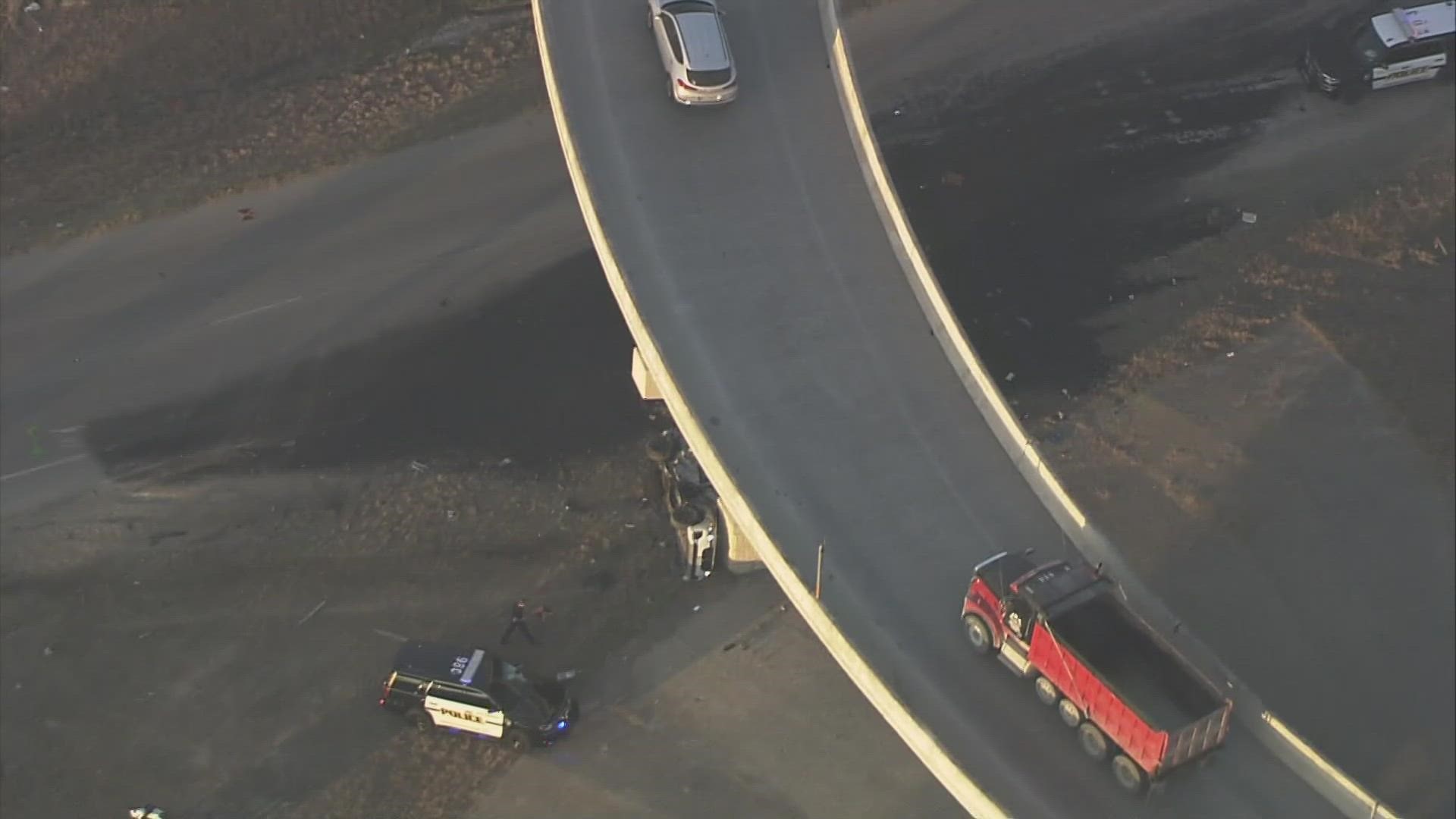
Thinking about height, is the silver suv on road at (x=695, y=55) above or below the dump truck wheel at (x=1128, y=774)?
above

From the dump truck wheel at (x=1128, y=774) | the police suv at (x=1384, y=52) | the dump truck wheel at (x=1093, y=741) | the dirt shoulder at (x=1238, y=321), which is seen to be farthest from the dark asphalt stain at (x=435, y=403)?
the police suv at (x=1384, y=52)

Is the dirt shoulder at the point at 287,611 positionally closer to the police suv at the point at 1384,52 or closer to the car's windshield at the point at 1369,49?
the police suv at the point at 1384,52

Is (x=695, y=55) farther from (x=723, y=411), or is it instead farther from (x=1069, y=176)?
(x=1069, y=176)

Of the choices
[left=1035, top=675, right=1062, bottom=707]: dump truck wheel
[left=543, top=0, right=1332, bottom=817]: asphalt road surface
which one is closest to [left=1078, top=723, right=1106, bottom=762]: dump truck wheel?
[left=543, top=0, right=1332, bottom=817]: asphalt road surface

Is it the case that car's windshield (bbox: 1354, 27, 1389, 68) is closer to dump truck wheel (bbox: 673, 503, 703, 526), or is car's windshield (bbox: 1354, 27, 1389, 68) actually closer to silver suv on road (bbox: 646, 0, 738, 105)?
silver suv on road (bbox: 646, 0, 738, 105)

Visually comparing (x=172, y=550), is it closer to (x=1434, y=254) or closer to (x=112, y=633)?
(x=112, y=633)

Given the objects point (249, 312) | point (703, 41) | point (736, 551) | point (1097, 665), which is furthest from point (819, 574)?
point (249, 312)
